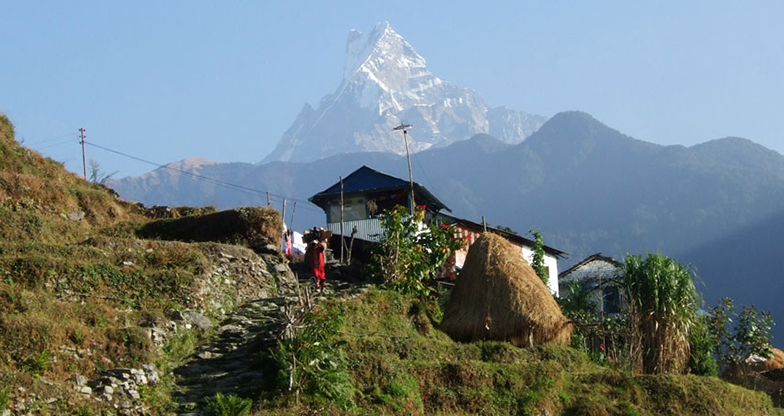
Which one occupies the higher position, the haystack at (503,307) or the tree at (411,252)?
the tree at (411,252)

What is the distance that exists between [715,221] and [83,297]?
15413 centimetres

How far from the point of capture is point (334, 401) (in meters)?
15.6

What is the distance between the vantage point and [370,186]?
41.4 meters

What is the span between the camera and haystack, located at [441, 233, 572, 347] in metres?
22.1

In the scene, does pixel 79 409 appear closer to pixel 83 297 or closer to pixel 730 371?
pixel 83 297

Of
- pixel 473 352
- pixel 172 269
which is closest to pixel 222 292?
pixel 172 269

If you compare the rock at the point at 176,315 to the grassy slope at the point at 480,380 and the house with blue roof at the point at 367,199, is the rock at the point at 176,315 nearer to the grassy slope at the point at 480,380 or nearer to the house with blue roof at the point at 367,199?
the grassy slope at the point at 480,380

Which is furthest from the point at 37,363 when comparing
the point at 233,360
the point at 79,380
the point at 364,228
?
the point at 364,228

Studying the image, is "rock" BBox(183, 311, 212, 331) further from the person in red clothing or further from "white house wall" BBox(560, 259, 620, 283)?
"white house wall" BBox(560, 259, 620, 283)

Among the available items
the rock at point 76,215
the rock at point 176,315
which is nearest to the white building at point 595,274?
the rock at point 76,215

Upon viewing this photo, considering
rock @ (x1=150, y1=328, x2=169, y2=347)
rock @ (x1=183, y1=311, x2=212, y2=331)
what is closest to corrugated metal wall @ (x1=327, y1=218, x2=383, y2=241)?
rock @ (x1=183, y1=311, x2=212, y2=331)

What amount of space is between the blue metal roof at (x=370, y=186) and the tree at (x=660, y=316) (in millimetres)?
17100

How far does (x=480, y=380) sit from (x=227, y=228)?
12.8 metres

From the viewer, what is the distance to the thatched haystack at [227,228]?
1120 inches
